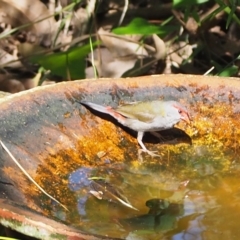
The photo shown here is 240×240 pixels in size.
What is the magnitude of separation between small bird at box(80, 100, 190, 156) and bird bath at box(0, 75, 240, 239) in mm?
29

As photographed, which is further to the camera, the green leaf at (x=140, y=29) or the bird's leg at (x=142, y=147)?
the green leaf at (x=140, y=29)

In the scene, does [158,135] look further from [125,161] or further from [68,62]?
[68,62]

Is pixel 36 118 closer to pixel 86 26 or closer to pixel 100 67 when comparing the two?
pixel 100 67

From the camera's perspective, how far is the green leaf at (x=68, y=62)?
286 centimetres

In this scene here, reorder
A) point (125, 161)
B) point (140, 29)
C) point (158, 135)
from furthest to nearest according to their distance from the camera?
point (140, 29), point (158, 135), point (125, 161)

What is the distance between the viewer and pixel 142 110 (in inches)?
75.1

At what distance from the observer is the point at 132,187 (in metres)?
1.69

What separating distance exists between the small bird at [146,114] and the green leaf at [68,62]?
38.2 inches

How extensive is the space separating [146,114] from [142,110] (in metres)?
0.02

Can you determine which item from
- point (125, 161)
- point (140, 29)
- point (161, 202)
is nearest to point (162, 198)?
point (161, 202)

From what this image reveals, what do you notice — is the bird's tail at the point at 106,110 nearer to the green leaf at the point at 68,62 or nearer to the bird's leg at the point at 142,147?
the bird's leg at the point at 142,147

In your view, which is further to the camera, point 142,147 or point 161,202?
point 142,147

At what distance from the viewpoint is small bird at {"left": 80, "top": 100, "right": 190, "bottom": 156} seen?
1867 mm

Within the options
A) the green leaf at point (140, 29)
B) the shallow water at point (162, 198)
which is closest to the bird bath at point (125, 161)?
the shallow water at point (162, 198)
